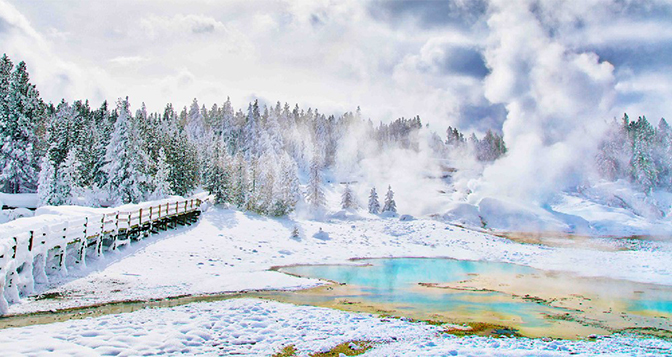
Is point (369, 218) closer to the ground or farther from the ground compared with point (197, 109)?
closer to the ground

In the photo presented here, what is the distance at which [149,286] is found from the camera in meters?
16.0

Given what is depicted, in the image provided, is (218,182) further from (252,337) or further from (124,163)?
(252,337)

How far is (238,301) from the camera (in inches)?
549

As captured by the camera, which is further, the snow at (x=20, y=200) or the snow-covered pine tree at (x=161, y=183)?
the snow-covered pine tree at (x=161, y=183)

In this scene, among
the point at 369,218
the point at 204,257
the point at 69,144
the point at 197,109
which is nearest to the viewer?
the point at 204,257

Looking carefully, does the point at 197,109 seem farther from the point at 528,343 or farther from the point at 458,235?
the point at 528,343

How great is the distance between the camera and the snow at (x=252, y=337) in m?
8.84

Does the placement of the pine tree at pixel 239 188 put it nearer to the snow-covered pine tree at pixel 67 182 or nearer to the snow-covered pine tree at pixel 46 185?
the snow-covered pine tree at pixel 67 182

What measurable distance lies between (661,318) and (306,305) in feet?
45.0

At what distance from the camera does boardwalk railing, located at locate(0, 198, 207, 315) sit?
474 inches

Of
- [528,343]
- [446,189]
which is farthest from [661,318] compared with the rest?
[446,189]

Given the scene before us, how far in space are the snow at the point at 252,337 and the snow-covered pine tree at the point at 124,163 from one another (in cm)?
2979

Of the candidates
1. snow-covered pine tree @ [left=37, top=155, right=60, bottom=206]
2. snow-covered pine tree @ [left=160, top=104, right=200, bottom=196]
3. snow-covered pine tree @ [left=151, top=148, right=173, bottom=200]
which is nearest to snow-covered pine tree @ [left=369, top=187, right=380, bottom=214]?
snow-covered pine tree @ [left=160, top=104, right=200, bottom=196]

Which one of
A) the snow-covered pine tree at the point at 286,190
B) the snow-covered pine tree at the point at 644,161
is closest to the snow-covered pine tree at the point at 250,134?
the snow-covered pine tree at the point at 286,190
